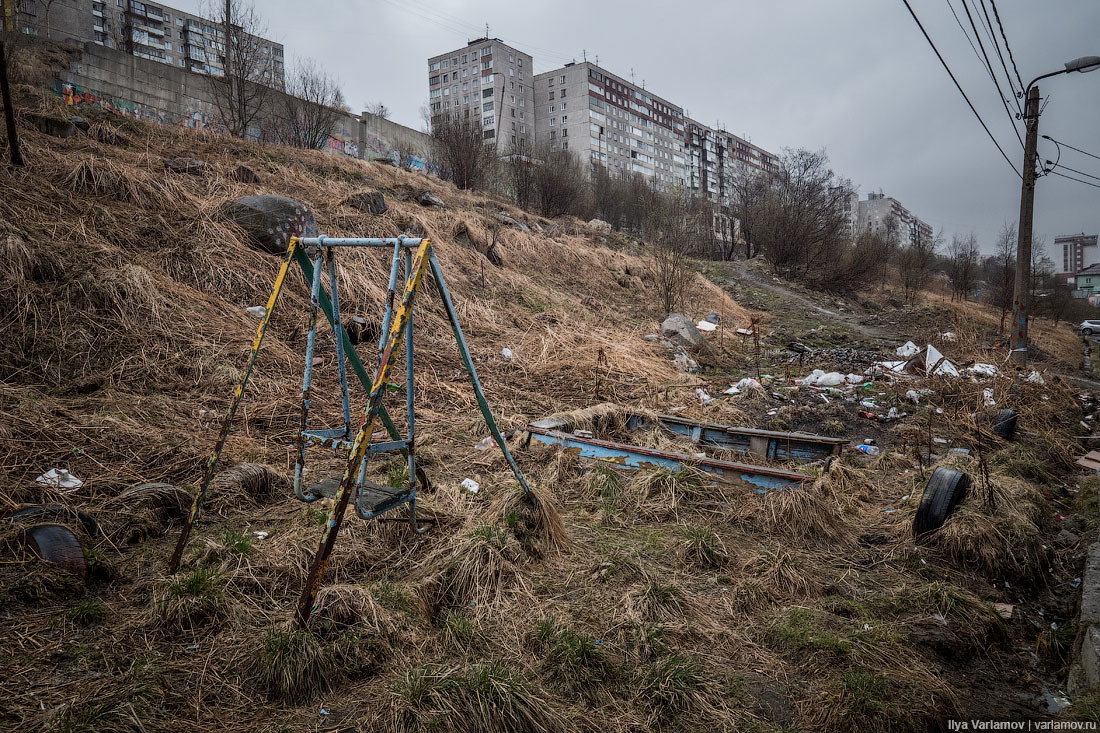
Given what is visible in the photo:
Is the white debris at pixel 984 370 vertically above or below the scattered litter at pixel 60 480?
above

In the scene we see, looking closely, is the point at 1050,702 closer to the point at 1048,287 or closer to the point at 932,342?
the point at 932,342

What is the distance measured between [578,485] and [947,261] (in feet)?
124

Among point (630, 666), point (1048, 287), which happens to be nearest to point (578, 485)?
point (630, 666)

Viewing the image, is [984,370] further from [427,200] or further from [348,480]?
[427,200]

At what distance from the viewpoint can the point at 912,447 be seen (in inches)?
216

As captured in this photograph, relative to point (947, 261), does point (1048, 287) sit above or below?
below

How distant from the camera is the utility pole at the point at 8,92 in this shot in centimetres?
614

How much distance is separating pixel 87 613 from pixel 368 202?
9253 mm

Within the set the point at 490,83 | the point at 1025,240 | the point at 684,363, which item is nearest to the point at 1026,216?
the point at 1025,240

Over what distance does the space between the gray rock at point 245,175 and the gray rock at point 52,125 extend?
2.10 metres

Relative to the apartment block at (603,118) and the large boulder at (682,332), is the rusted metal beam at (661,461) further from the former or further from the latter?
the apartment block at (603,118)

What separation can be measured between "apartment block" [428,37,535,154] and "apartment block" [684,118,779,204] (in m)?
22.5

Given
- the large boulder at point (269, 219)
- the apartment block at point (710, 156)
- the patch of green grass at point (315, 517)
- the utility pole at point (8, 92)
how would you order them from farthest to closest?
the apartment block at point (710, 156) → the large boulder at point (269, 219) → the utility pole at point (8, 92) → the patch of green grass at point (315, 517)

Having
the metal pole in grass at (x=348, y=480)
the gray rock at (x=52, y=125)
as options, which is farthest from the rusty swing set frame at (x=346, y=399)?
the gray rock at (x=52, y=125)
